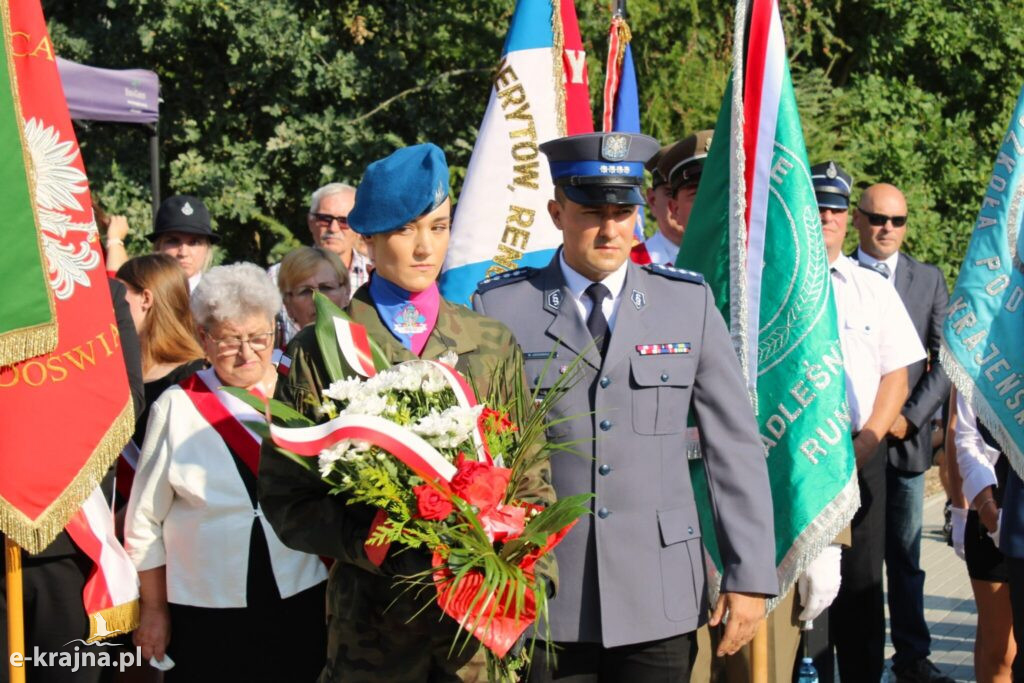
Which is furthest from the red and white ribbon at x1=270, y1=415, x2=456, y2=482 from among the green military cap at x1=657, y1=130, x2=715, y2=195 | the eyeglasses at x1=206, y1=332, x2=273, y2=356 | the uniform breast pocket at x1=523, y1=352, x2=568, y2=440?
the green military cap at x1=657, y1=130, x2=715, y2=195

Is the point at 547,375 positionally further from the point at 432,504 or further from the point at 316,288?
the point at 316,288

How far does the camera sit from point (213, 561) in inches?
150

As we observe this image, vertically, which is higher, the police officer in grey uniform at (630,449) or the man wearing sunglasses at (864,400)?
the police officer in grey uniform at (630,449)

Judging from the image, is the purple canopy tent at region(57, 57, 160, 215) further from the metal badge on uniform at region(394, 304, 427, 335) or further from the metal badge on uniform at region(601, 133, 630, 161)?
the metal badge on uniform at region(394, 304, 427, 335)

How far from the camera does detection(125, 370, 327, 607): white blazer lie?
3814 millimetres

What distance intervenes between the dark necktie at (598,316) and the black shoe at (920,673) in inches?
136

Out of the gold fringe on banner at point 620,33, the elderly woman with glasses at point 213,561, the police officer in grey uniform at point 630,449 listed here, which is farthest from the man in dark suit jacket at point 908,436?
the elderly woman with glasses at point 213,561

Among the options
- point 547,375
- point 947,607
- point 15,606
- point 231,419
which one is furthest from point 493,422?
point 947,607

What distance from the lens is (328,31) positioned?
11.5 meters

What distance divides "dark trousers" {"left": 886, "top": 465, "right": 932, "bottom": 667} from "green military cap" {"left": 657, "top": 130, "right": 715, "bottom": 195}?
2.19 metres

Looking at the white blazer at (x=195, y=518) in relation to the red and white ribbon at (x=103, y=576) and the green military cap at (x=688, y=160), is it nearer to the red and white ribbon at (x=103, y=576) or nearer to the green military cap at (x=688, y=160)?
the red and white ribbon at (x=103, y=576)

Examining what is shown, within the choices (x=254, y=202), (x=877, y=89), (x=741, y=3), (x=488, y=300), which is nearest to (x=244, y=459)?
(x=488, y=300)

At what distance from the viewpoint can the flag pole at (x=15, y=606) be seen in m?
3.82

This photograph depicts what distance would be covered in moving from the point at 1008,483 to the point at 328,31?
872 centimetres
